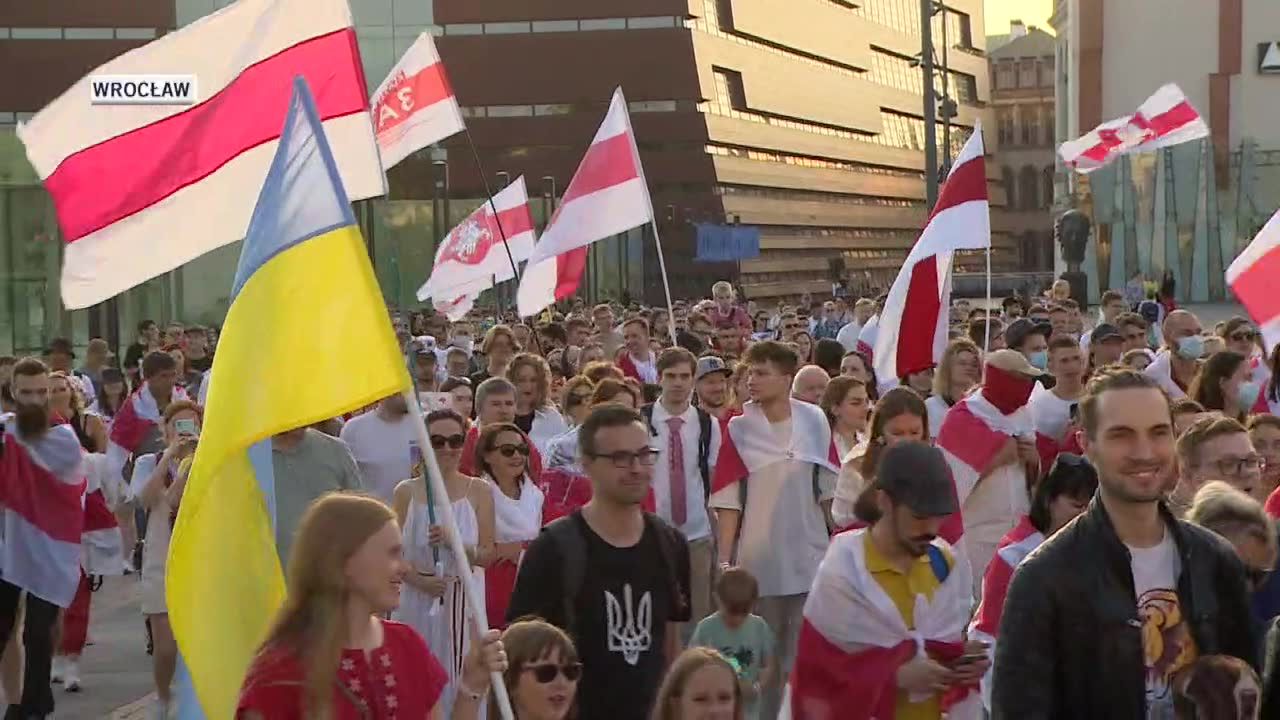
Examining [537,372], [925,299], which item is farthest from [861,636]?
[925,299]

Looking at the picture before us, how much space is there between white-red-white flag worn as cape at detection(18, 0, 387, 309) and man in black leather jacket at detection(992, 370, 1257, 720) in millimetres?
3772

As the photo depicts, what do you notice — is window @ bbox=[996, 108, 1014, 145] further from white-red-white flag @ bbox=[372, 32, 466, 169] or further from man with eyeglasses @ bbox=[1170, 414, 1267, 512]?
man with eyeglasses @ bbox=[1170, 414, 1267, 512]

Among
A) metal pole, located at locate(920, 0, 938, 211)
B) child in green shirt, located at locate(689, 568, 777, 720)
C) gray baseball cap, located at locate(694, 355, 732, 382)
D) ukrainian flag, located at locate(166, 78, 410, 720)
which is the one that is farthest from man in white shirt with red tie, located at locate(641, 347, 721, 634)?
metal pole, located at locate(920, 0, 938, 211)

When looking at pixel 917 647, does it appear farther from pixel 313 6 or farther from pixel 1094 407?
pixel 313 6

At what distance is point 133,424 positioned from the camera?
15.1m

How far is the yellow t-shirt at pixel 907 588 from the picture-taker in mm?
6324

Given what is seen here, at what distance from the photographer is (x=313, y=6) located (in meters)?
8.07

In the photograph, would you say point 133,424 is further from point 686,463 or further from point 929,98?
point 929,98

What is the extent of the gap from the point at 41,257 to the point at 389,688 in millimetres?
33367

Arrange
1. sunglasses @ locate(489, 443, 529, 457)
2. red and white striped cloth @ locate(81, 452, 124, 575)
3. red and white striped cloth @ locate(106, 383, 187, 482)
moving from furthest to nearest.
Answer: red and white striped cloth @ locate(106, 383, 187, 482)
red and white striped cloth @ locate(81, 452, 124, 575)
sunglasses @ locate(489, 443, 529, 457)

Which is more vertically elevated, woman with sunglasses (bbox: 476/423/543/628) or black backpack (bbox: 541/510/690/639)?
black backpack (bbox: 541/510/690/639)

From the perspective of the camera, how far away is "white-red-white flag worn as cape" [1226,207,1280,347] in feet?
33.6

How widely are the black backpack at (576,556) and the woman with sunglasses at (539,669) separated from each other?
65cm

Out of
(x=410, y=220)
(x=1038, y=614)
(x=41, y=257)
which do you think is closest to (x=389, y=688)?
(x=1038, y=614)
